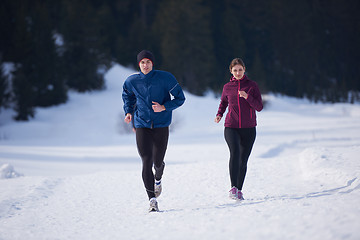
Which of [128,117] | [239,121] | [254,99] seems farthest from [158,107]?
[254,99]

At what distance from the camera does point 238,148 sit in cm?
461

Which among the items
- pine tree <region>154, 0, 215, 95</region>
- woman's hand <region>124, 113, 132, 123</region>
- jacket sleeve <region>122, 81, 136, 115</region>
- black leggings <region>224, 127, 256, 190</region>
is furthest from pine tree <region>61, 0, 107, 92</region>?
black leggings <region>224, 127, 256, 190</region>

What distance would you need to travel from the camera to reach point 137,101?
15.0 feet

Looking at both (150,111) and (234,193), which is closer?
(150,111)

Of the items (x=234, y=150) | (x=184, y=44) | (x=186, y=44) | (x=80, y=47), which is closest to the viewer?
(x=234, y=150)

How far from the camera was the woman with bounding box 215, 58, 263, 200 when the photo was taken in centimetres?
462

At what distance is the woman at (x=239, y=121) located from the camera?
4621 mm

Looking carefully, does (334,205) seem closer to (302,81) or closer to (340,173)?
(340,173)

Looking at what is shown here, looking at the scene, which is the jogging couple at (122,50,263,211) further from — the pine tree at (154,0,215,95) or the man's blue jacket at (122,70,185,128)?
the pine tree at (154,0,215,95)

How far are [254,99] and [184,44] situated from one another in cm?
3238

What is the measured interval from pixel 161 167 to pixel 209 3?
139ft

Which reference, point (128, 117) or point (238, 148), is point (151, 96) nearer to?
point (128, 117)

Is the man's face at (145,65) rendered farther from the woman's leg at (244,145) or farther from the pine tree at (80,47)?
the pine tree at (80,47)

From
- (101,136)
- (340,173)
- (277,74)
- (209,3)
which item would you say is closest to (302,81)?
(277,74)
